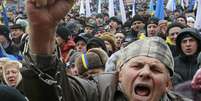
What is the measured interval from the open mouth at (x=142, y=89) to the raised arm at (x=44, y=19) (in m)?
0.72

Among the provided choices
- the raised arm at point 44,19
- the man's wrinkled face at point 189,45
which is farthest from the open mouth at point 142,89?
the man's wrinkled face at point 189,45

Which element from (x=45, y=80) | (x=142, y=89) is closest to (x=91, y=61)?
(x=142, y=89)

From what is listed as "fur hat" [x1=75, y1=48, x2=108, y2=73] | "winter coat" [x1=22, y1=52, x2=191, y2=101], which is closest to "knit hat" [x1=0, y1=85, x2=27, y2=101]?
"winter coat" [x1=22, y1=52, x2=191, y2=101]

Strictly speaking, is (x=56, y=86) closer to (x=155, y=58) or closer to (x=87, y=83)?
(x=87, y=83)

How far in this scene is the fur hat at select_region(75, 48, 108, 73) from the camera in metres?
4.82

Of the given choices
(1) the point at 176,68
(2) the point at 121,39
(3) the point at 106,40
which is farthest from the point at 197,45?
(2) the point at 121,39

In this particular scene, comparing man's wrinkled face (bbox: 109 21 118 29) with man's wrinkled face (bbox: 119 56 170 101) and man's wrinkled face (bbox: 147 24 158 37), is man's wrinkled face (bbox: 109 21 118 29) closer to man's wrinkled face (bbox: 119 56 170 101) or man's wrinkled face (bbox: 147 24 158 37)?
man's wrinkled face (bbox: 147 24 158 37)

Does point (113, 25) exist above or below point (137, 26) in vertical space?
below

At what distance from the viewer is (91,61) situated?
4867 mm

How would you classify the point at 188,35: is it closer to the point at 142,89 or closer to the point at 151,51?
the point at 151,51

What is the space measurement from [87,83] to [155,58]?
413mm

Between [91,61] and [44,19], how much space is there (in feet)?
9.35

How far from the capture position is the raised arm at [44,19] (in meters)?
1.98

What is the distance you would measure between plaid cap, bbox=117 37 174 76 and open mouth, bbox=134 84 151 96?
18cm
